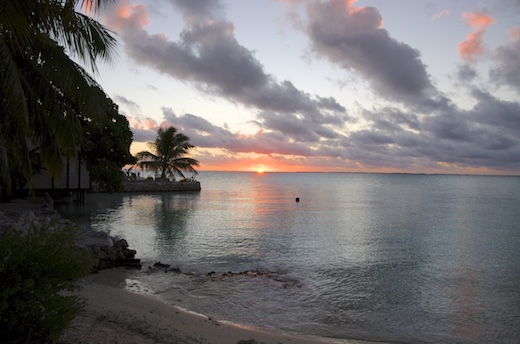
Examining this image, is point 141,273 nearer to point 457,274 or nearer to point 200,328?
point 200,328

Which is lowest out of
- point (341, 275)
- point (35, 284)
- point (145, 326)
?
point (341, 275)

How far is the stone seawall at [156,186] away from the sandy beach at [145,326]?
153 feet

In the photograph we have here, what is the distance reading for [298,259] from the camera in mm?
17375

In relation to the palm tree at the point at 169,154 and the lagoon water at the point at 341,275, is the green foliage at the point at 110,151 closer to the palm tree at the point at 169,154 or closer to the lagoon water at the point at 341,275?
the lagoon water at the point at 341,275

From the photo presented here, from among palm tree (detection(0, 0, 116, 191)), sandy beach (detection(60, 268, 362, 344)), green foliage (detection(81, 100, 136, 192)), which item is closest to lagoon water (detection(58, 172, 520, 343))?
sandy beach (detection(60, 268, 362, 344))

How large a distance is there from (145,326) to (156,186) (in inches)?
2061

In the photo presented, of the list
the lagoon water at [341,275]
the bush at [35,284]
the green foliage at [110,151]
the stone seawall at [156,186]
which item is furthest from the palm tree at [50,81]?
the stone seawall at [156,186]

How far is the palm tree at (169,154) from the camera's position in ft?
187

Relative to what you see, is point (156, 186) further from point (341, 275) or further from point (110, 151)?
point (341, 275)

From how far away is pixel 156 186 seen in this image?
5769 cm

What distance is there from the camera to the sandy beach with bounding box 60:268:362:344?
20.2 feet

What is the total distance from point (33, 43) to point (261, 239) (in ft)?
55.3

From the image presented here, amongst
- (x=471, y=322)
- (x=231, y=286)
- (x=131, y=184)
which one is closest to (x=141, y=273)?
(x=231, y=286)

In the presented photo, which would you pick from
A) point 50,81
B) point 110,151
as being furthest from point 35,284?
point 110,151
